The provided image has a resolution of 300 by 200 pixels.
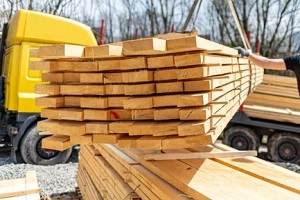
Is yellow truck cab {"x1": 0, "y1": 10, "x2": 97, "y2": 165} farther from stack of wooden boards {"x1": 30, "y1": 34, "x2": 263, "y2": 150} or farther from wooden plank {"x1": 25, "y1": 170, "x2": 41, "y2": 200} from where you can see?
stack of wooden boards {"x1": 30, "y1": 34, "x2": 263, "y2": 150}

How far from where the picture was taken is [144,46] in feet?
6.97

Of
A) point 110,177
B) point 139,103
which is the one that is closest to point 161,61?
point 139,103

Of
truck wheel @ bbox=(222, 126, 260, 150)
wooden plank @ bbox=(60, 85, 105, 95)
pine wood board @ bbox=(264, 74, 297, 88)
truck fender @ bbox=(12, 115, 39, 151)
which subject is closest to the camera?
wooden plank @ bbox=(60, 85, 105, 95)

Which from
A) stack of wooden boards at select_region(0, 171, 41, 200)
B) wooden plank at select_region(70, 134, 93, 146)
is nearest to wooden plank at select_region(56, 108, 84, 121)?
wooden plank at select_region(70, 134, 93, 146)

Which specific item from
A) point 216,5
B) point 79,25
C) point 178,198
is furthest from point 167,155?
point 216,5

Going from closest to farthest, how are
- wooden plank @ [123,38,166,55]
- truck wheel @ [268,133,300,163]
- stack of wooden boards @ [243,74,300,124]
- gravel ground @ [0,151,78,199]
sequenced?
wooden plank @ [123,38,166,55]
gravel ground @ [0,151,78,199]
truck wheel @ [268,133,300,163]
stack of wooden boards @ [243,74,300,124]

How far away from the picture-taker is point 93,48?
237 centimetres

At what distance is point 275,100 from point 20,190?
724cm

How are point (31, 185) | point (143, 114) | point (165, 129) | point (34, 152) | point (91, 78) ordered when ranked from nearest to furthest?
1. point (165, 129)
2. point (143, 114)
3. point (91, 78)
4. point (31, 185)
5. point (34, 152)

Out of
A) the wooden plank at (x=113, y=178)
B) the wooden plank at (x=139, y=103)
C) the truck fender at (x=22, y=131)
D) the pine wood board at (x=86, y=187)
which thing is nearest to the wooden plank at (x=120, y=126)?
the wooden plank at (x=139, y=103)

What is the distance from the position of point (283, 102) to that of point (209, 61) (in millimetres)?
7533

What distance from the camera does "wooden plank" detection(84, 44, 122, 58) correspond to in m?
2.27

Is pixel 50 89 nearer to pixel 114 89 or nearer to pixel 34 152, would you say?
pixel 114 89

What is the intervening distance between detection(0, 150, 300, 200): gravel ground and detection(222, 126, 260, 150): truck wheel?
5.72 ft
